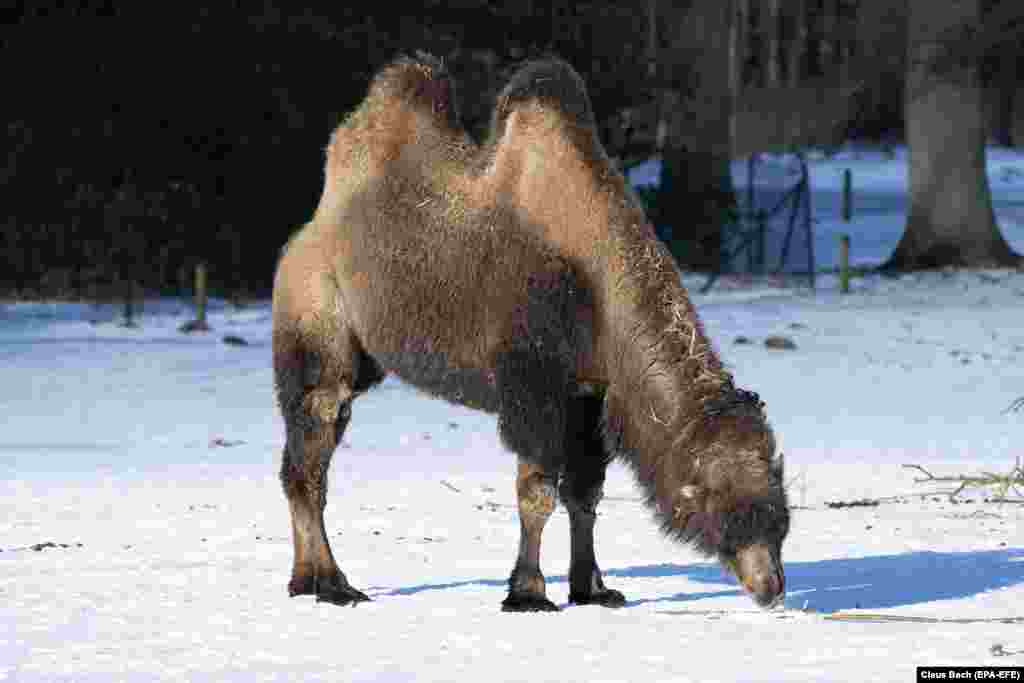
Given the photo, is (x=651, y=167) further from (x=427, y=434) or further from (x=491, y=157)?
(x=491, y=157)

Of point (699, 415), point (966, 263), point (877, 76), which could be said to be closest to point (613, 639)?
point (699, 415)

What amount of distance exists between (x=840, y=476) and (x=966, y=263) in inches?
720

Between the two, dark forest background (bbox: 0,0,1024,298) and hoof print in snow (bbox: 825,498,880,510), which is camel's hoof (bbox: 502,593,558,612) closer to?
hoof print in snow (bbox: 825,498,880,510)

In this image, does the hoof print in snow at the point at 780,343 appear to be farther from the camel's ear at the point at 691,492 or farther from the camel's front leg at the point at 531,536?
the camel's ear at the point at 691,492

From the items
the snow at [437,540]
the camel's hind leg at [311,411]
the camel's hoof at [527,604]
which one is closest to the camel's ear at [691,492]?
the snow at [437,540]

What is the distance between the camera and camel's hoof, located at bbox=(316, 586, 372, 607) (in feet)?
29.6

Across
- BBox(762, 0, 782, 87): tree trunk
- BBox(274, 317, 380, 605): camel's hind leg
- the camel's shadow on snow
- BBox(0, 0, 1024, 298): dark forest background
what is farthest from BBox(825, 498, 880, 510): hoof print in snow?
BBox(762, 0, 782, 87): tree trunk

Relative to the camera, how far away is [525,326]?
338 inches

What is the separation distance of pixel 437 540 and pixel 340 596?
6.49 ft

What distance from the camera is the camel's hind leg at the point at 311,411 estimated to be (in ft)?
30.9

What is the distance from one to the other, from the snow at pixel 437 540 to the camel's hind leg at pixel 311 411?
0.35m

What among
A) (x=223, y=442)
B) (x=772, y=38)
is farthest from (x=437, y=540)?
(x=772, y=38)

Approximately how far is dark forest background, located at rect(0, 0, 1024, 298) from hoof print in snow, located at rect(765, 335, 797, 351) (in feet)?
22.7

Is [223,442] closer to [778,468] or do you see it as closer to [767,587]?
[778,468]
